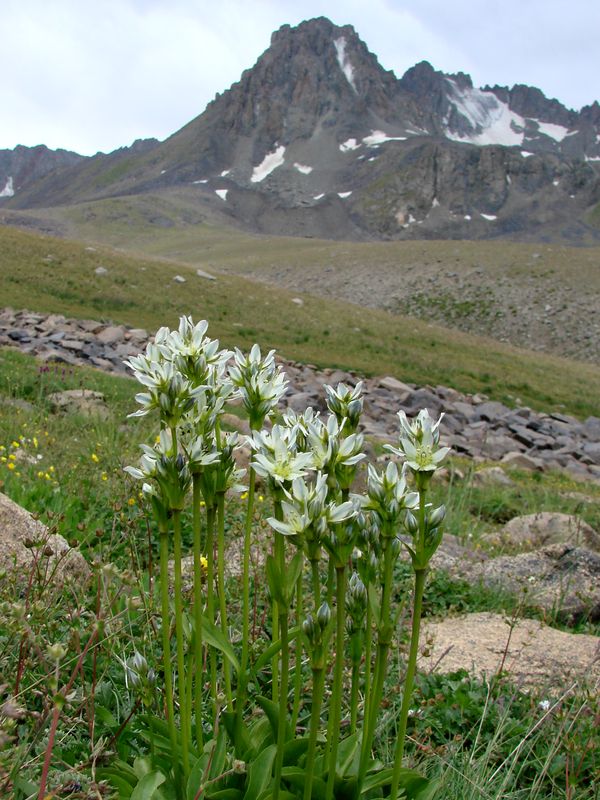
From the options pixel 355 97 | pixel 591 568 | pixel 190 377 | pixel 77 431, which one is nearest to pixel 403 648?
pixel 190 377

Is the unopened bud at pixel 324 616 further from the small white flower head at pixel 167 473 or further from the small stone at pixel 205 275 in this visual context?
the small stone at pixel 205 275

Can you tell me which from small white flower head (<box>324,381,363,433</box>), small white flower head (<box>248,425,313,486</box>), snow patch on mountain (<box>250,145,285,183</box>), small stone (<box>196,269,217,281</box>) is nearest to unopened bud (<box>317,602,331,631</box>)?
small white flower head (<box>248,425,313,486</box>)

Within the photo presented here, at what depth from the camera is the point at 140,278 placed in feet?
94.6

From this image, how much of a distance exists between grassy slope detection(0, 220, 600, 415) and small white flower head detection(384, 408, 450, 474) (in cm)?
1997

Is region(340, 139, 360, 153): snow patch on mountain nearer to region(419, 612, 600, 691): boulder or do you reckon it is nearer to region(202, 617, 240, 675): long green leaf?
region(419, 612, 600, 691): boulder

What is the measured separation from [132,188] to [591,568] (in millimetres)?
164551

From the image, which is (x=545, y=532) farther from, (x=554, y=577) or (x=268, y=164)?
(x=268, y=164)

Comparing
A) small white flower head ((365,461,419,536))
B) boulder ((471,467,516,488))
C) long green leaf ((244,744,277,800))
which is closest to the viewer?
small white flower head ((365,461,419,536))

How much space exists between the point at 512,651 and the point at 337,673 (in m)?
2.75

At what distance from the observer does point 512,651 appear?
4121 mm

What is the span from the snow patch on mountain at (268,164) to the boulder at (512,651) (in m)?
161

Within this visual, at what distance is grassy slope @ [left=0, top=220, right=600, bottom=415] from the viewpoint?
23.4 m

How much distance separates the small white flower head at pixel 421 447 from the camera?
1832 mm

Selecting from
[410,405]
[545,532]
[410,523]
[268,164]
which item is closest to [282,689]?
[410,523]
